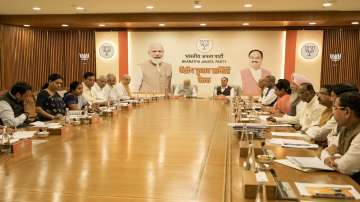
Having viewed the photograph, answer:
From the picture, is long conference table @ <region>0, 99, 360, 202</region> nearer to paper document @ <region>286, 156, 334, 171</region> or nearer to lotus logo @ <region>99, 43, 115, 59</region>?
paper document @ <region>286, 156, 334, 171</region>

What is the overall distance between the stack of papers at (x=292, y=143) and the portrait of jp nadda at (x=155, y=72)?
616 centimetres

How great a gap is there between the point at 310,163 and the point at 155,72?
7046 millimetres

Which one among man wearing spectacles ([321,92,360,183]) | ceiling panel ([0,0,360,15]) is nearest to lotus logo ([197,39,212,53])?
ceiling panel ([0,0,360,15])

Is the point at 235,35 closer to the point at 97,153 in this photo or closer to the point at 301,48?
the point at 301,48

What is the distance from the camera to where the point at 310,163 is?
2.09 m

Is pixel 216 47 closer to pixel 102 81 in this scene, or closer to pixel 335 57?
pixel 335 57

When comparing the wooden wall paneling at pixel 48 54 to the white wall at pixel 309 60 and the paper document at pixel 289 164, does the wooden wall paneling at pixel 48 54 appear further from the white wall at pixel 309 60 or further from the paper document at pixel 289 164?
the paper document at pixel 289 164

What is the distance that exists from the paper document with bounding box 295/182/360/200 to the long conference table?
0.09 m

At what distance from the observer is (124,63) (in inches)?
352

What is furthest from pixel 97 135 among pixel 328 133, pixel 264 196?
pixel 328 133

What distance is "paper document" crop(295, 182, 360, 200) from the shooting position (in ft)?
5.27

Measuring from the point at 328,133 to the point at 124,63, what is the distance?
6.45m

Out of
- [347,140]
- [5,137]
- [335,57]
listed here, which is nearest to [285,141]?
[347,140]

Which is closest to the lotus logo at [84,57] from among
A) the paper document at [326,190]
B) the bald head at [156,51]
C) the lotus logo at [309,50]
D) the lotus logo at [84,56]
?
the lotus logo at [84,56]
